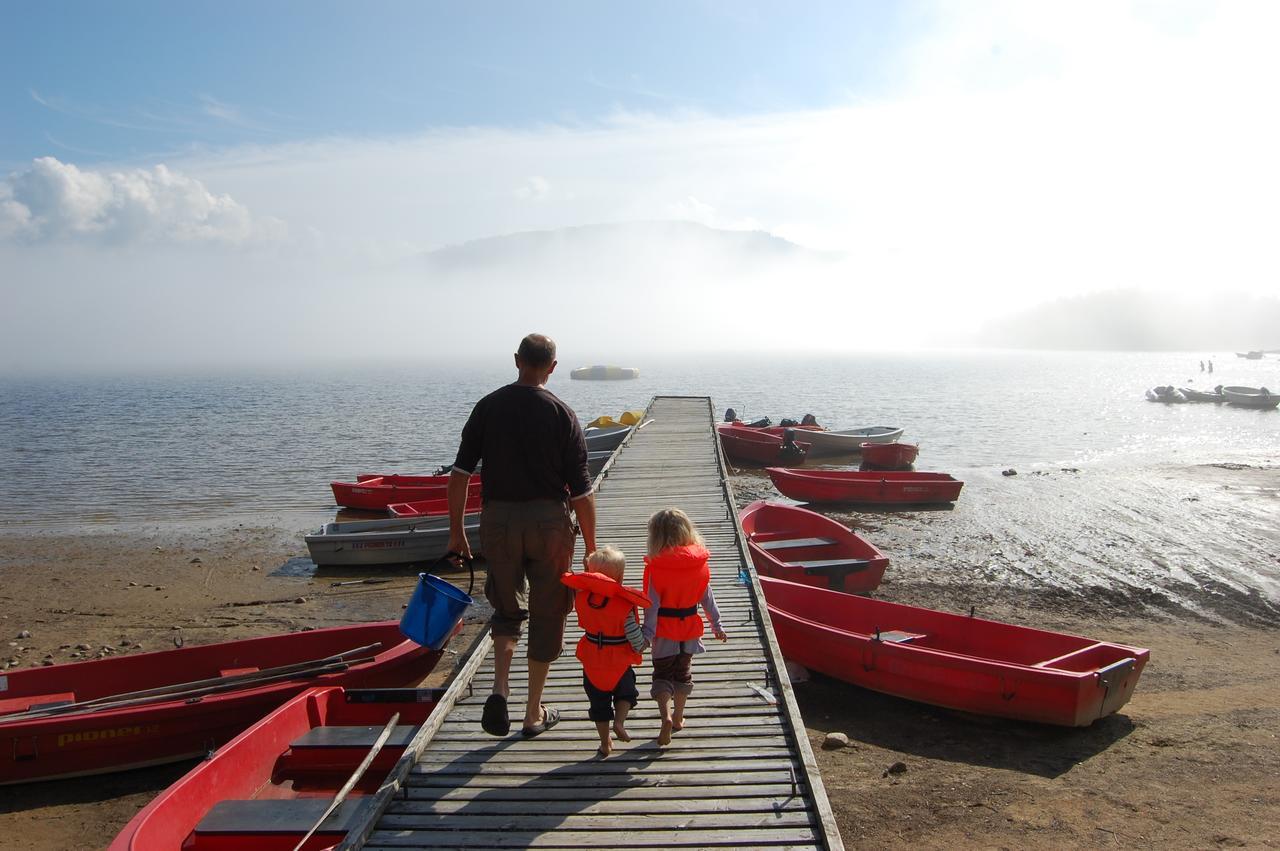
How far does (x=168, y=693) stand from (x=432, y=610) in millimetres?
4360

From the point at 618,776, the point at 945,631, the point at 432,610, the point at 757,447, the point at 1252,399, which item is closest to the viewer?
the point at 618,776

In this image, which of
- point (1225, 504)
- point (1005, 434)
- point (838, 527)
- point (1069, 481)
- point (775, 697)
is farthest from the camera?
point (1005, 434)

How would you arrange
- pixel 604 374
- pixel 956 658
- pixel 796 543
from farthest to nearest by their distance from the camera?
pixel 604 374
pixel 796 543
pixel 956 658

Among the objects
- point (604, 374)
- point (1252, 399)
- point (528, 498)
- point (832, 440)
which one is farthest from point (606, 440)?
point (604, 374)

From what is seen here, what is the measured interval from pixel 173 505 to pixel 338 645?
18.6 m

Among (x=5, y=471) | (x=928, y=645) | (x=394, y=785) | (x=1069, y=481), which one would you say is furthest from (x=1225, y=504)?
(x=5, y=471)

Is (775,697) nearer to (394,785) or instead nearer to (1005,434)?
(394,785)

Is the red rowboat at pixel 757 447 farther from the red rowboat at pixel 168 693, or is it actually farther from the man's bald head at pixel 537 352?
the man's bald head at pixel 537 352

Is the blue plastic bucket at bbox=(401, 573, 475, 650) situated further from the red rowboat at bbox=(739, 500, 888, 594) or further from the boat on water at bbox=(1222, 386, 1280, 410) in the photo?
the boat on water at bbox=(1222, 386, 1280, 410)

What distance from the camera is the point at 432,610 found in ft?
22.5

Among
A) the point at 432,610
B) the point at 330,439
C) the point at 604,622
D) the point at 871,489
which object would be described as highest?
the point at 604,622

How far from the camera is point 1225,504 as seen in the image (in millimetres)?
23969

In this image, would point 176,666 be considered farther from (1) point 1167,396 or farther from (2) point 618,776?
(1) point 1167,396

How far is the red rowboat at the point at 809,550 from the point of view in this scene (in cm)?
1407
